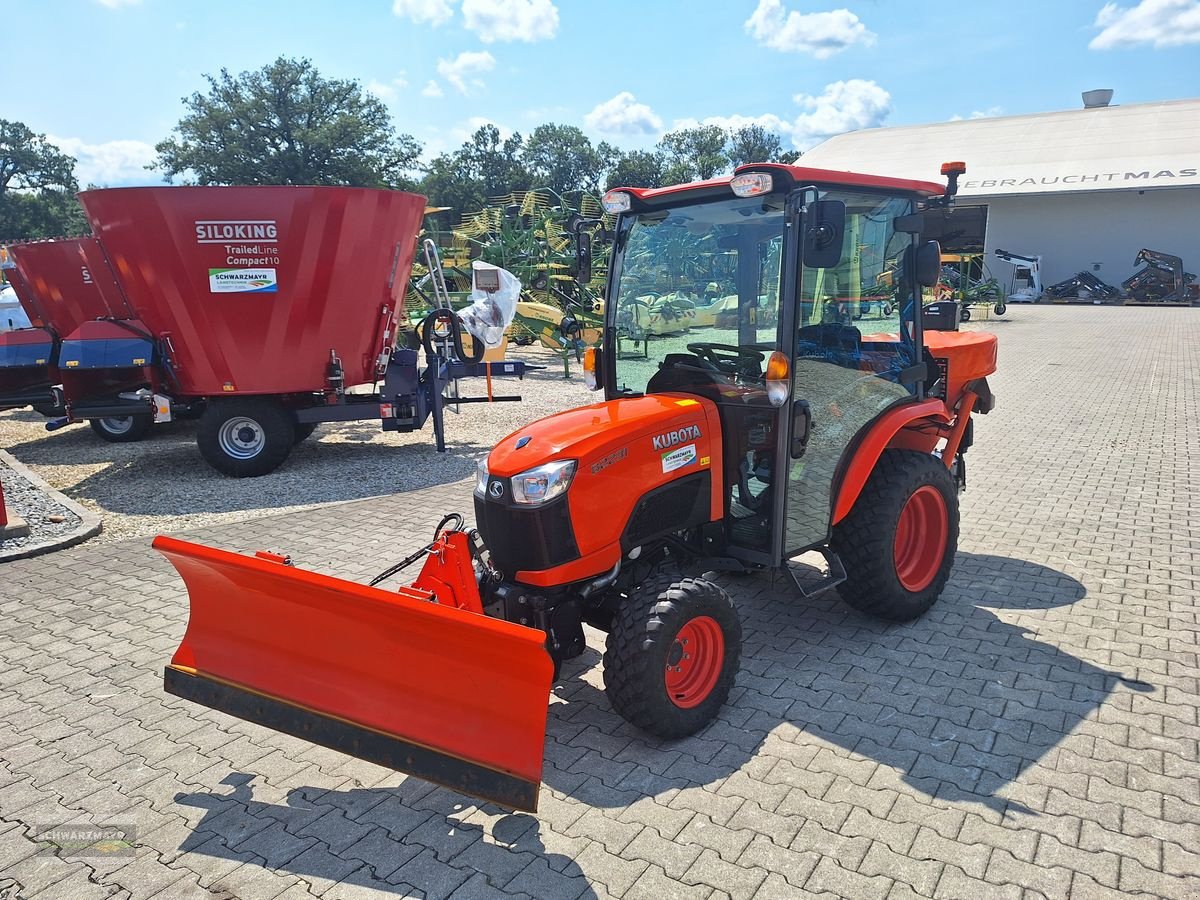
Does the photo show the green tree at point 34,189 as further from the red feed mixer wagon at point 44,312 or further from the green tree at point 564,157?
the red feed mixer wagon at point 44,312

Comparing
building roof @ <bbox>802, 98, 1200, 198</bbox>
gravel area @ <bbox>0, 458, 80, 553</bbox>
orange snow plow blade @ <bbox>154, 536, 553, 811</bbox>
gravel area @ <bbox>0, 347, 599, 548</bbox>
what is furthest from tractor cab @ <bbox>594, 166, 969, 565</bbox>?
building roof @ <bbox>802, 98, 1200, 198</bbox>

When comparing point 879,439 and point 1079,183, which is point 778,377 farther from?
point 1079,183

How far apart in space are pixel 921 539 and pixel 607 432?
7.51 feet

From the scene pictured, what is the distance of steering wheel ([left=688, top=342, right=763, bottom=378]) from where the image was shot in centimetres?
372

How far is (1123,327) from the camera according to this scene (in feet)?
73.0

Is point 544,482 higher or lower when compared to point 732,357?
lower

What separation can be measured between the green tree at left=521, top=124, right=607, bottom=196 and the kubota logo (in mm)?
64597

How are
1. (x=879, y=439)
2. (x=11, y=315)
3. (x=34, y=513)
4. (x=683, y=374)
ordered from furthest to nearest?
1. (x=11, y=315)
2. (x=34, y=513)
3. (x=879, y=439)
4. (x=683, y=374)

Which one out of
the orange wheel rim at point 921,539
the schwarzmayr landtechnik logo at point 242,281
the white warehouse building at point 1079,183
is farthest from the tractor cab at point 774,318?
the white warehouse building at point 1079,183

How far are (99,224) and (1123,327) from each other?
24199mm

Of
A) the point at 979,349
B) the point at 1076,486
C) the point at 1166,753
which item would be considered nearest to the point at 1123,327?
the point at 1076,486

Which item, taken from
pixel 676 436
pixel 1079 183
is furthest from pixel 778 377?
pixel 1079 183

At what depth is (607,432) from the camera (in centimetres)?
335

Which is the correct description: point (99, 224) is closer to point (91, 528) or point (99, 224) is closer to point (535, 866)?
point (91, 528)
